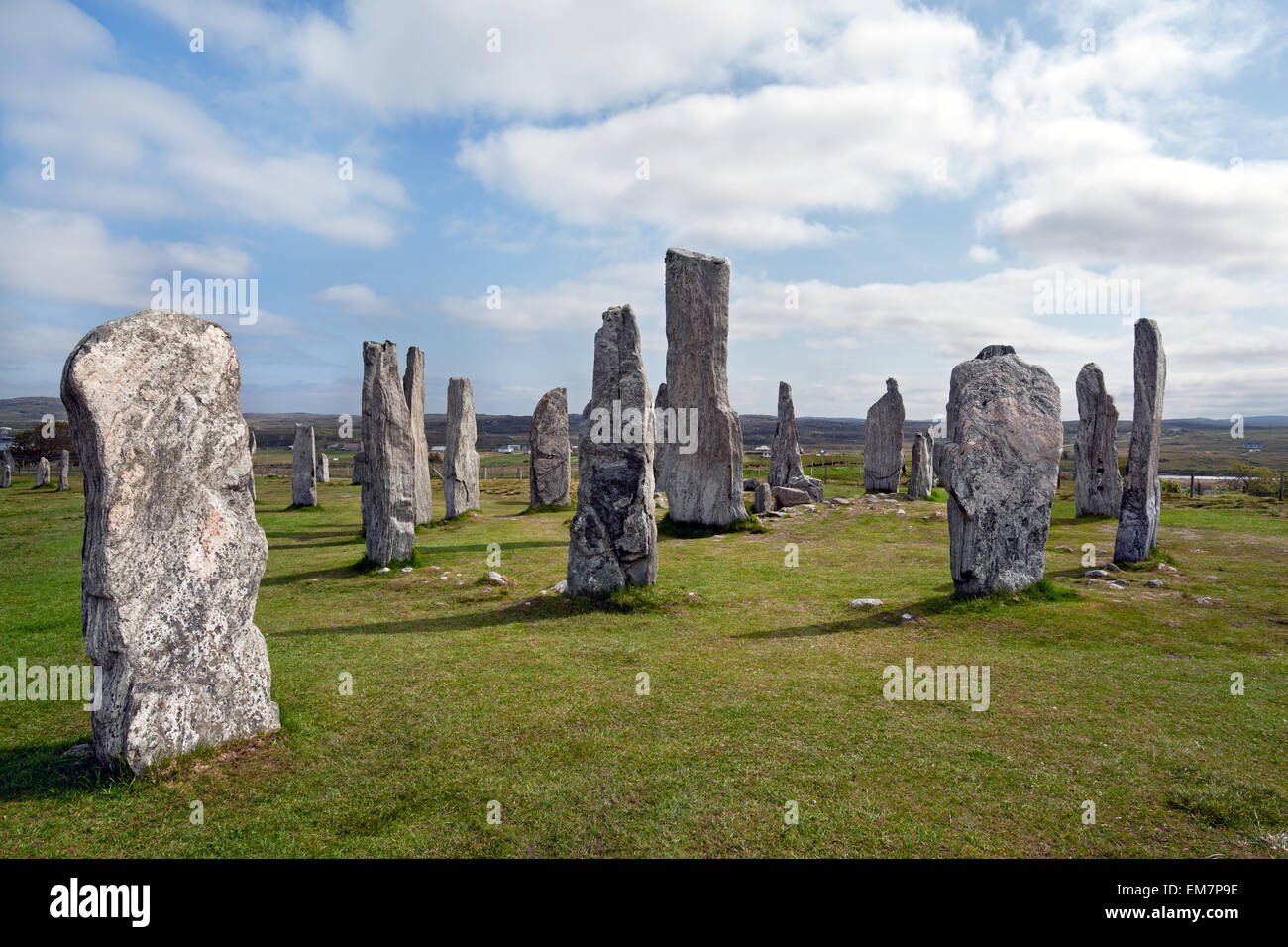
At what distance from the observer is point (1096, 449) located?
19.5 meters

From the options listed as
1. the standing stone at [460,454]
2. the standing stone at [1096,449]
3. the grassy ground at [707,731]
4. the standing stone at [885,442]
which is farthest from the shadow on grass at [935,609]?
the standing stone at [885,442]

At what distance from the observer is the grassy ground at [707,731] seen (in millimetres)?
4703

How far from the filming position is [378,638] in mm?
A: 9211

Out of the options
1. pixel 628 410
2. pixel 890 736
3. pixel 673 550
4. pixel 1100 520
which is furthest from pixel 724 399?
pixel 890 736

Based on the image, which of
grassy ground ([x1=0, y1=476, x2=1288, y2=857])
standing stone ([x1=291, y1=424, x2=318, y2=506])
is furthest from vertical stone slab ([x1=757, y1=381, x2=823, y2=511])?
standing stone ([x1=291, y1=424, x2=318, y2=506])

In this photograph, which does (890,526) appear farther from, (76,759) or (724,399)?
(76,759)

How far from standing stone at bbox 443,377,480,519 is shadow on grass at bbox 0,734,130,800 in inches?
605

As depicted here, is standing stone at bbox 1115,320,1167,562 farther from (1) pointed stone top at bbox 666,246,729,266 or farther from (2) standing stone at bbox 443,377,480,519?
(2) standing stone at bbox 443,377,480,519

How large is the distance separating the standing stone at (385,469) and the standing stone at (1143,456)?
13.3 meters

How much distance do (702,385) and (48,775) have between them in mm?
14472

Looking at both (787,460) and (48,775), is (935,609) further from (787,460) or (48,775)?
(787,460)

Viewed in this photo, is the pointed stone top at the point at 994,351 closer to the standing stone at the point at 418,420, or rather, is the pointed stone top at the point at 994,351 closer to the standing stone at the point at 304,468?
the standing stone at the point at 418,420

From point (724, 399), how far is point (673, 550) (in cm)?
441
